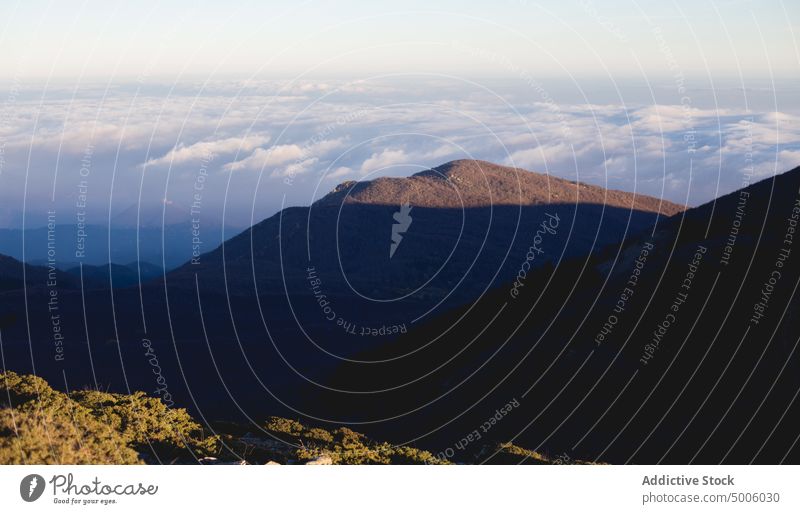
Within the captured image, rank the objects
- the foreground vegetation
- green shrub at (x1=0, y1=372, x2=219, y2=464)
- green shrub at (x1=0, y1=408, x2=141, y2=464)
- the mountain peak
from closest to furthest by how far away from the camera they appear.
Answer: green shrub at (x1=0, y1=408, x2=141, y2=464) → green shrub at (x1=0, y1=372, x2=219, y2=464) → the foreground vegetation → the mountain peak

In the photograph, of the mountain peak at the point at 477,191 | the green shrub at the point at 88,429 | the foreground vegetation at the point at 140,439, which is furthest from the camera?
the mountain peak at the point at 477,191

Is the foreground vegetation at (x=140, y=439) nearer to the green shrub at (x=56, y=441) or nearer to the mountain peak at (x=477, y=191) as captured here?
the green shrub at (x=56, y=441)

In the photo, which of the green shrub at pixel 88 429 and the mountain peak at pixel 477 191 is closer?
the green shrub at pixel 88 429

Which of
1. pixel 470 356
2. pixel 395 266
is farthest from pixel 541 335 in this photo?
pixel 395 266

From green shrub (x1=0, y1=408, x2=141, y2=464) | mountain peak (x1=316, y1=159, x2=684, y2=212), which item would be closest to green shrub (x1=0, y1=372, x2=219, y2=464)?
green shrub (x1=0, y1=408, x2=141, y2=464)

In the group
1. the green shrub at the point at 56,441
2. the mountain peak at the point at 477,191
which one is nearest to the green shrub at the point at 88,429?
the green shrub at the point at 56,441

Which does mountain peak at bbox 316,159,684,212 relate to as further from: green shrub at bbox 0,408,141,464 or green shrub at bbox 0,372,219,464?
green shrub at bbox 0,408,141,464

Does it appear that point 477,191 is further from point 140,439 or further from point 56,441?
point 56,441

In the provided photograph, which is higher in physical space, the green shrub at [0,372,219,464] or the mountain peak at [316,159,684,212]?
the mountain peak at [316,159,684,212]
